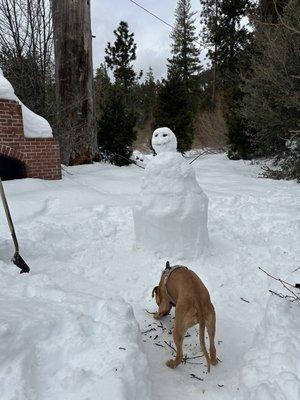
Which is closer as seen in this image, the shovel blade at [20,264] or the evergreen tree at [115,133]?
the shovel blade at [20,264]

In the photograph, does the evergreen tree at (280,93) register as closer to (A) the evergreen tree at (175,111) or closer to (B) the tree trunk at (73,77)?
(B) the tree trunk at (73,77)

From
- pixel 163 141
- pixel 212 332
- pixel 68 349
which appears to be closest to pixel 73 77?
pixel 163 141

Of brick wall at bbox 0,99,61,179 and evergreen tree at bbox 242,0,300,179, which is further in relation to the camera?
evergreen tree at bbox 242,0,300,179

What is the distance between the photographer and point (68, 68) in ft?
34.9

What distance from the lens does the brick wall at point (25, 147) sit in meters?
7.26

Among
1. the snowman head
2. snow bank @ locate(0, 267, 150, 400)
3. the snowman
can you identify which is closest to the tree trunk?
the snowman head

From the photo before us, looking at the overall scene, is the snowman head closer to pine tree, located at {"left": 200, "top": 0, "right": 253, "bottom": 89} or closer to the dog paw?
the dog paw

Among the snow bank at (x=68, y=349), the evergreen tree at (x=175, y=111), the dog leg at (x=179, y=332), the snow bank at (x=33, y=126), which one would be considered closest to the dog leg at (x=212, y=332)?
the dog leg at (x=179, y=332)

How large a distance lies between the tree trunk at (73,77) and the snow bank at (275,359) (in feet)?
27.6

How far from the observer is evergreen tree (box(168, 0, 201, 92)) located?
28719mm

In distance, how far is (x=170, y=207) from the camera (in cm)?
502

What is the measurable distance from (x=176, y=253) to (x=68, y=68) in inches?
305

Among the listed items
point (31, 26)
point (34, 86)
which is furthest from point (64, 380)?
point (31, 26)

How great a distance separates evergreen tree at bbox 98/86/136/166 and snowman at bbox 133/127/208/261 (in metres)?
7.49
